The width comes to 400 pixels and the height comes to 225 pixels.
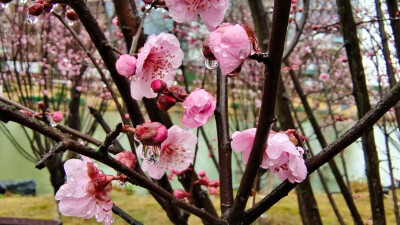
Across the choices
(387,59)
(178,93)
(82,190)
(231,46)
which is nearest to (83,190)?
(82,190)

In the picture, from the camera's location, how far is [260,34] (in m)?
2.13

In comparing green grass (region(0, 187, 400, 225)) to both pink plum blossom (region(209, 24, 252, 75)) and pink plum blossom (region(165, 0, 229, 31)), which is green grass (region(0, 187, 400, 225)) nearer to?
pink plum blossom (region(165, 0, 229, 31))

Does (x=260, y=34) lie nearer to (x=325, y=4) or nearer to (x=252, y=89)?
(x=252, y=89)

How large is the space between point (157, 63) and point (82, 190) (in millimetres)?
314

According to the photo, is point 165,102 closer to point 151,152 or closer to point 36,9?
point 151,152

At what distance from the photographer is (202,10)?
675 millimetres

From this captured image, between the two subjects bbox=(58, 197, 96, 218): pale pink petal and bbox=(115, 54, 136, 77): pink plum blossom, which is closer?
bbox=(58, 197, 96, 218): pale pink petal

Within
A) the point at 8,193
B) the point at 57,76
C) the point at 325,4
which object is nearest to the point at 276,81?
the point at 57,76

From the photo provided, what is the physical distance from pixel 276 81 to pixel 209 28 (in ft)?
0.63

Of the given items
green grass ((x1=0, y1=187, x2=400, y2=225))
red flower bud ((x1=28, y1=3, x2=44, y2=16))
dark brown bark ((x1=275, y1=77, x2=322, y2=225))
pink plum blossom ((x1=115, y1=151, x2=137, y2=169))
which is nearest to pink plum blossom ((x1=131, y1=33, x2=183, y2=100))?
pink plum blossom ((x1=115, y1=151, x2=137, y2=169))

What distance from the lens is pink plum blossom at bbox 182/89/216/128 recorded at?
675 mm

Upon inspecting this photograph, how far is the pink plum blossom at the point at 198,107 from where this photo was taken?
0.68 m

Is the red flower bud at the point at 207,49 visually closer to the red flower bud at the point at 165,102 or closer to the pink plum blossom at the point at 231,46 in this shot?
the pink plum blossom at the point at 231,46

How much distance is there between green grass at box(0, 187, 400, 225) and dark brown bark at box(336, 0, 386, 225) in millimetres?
2399
